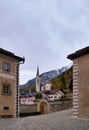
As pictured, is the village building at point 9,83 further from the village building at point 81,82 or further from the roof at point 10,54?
the village building at point 81,82

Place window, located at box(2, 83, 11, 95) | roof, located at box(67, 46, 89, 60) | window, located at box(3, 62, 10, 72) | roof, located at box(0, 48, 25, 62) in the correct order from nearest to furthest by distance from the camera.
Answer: roof, located at box(67, 46, 89, 60)
roof, located at box(0, 48, 25, 62)
window, located at box(2, 83, 11, 95)
window, located at box(3, 62, 10, 72)

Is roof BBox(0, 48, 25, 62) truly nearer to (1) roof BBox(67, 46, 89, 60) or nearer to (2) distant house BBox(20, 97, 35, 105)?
(1) roof BBox(67, 46, 89, 60)

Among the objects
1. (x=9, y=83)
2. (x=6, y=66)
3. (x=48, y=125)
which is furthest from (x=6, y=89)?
(x=48, y=125)

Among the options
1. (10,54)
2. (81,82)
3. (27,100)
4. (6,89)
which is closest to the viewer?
(81,82)

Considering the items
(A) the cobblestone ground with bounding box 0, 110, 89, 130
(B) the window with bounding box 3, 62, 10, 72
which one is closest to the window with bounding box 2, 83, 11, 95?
(B) the window with bounding box 3, 62, 10, 72

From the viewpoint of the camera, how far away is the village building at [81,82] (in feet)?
80.0

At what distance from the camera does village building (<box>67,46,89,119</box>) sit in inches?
960

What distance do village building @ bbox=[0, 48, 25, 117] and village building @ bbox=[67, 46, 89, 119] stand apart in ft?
23.6

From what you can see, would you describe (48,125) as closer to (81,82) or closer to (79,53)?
(81,82)

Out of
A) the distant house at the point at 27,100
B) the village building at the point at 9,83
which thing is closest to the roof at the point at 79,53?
the village building at the point at 9,83

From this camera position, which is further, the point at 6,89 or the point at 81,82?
the point at 6,89

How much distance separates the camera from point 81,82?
25.1m

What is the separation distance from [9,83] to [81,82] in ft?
27.4

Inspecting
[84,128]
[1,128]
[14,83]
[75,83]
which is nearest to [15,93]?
[14,83]
